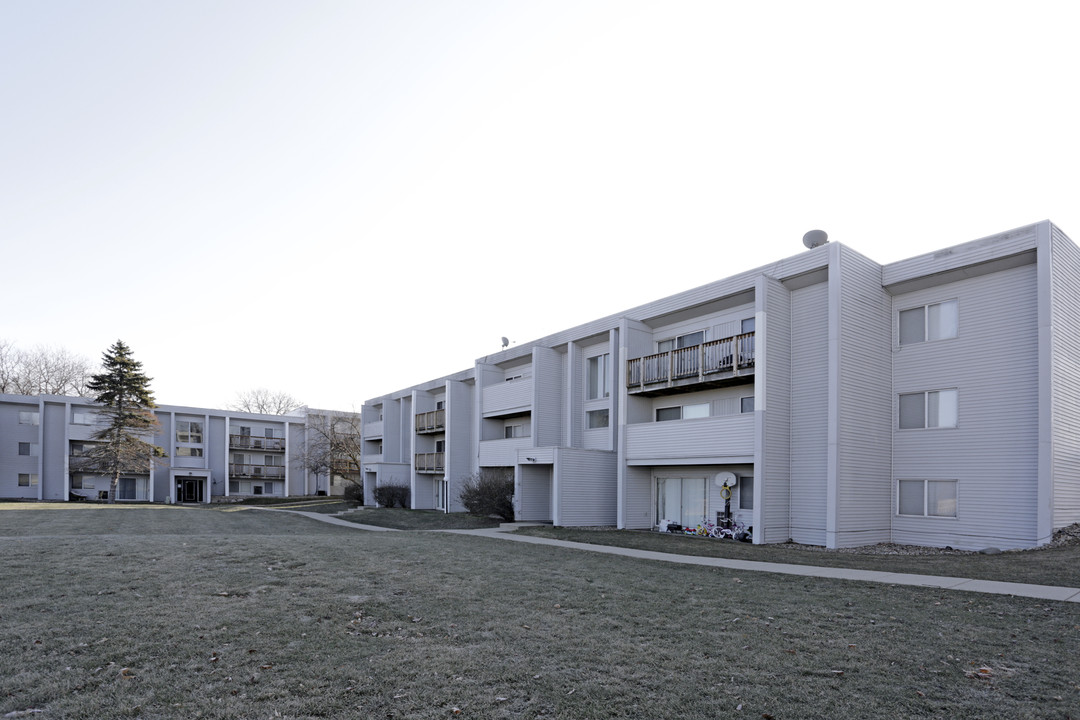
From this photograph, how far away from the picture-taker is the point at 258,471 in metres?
56.2

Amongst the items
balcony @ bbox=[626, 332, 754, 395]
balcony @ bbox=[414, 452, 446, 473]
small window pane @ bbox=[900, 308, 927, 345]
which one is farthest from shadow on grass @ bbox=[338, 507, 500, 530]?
small window pane @ bbox=[900, 308, 927, 345]

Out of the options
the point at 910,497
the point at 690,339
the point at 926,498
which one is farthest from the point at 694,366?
the point at 926,498

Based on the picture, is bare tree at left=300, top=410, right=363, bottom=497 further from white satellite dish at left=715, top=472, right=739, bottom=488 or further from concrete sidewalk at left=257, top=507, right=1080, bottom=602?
concrete sidewalk at left=257, top=507, right=1080, bottom=602

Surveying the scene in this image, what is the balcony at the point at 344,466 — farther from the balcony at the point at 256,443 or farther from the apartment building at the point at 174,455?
the balcony at the point at 256,443

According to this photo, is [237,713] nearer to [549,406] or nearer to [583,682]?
[583,682]

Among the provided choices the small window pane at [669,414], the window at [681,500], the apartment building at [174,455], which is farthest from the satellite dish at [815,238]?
the apartment building at [174,455]

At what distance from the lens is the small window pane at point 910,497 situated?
731 inches

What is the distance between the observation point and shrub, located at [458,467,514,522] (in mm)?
27094

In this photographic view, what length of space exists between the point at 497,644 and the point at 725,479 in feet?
51.2

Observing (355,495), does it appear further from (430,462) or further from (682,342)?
(682,342)

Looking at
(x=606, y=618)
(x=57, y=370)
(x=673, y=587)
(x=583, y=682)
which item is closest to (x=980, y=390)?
(x=673, y=587)

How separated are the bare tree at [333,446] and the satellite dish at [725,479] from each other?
36.9 meters

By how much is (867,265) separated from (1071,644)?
1383 centimetres

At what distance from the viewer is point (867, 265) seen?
1888 centimetres
